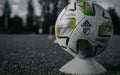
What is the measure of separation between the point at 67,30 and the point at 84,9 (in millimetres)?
497

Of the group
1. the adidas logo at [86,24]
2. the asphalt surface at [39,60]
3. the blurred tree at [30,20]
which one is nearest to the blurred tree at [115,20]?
the blurred tree at [30,20]

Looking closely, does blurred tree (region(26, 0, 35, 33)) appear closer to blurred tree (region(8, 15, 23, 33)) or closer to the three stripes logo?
blurred tree (region(8, 15, 23, 33))

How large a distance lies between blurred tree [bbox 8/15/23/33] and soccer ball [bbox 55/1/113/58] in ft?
187

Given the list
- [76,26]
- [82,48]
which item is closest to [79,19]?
[76,26]

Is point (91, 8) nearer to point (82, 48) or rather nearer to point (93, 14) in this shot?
point (93, 14)

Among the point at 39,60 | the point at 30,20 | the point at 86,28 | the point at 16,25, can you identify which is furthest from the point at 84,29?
the point at 30,20

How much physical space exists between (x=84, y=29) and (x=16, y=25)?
6089 cm

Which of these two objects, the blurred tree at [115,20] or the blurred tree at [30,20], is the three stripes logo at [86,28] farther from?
the blurred tree at [30,20]

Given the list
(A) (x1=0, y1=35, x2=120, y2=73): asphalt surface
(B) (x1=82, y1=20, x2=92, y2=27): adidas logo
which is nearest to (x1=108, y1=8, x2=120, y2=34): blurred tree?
(A) (x1=0, y1=35, x2=120, y2=73): asphalt surface

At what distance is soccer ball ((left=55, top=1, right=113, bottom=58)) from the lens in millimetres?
5070

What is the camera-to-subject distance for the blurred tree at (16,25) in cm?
6331

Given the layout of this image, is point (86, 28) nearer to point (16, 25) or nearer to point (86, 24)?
point (86, 24)

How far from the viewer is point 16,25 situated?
65000 millimetres

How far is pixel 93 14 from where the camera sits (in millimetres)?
5156
